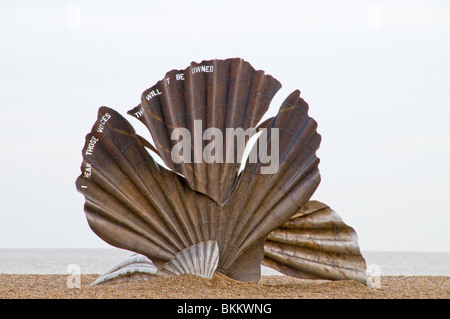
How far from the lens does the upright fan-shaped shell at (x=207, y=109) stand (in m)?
9.12

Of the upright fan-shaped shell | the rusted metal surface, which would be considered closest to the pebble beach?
the rusted metal surface

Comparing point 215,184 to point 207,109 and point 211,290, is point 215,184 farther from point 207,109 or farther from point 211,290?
point 211,290

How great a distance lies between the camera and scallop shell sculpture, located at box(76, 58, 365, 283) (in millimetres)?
8945

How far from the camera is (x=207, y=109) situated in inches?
368

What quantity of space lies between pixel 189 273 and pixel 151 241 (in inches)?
28.0

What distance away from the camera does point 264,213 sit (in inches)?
360

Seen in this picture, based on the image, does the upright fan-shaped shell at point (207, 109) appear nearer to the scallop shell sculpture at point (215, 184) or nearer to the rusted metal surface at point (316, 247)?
the scallop shell sculpture at point (215, 184)

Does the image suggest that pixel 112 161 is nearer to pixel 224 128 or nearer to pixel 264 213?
pixel 224 128

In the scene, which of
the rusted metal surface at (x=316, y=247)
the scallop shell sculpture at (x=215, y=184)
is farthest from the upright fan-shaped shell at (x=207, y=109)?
the rusted metal surface at (x=316, y=247)

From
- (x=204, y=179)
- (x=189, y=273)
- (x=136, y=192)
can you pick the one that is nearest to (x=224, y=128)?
(x=204, y=179)

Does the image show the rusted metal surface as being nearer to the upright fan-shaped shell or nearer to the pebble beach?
the pebble beach

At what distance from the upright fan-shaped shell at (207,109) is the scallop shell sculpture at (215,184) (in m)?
0.01

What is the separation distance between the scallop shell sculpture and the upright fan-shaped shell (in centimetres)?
1
